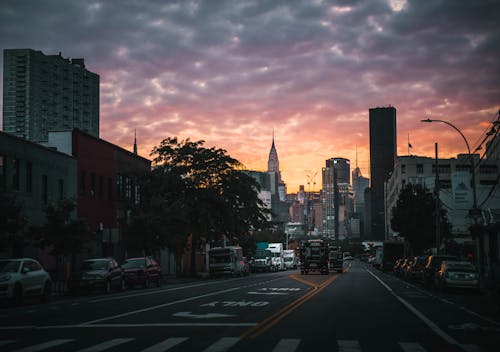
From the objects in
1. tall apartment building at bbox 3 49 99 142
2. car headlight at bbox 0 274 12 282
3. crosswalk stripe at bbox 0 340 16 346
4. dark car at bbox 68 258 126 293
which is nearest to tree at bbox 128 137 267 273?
dark car at bbox 68 258 126 293

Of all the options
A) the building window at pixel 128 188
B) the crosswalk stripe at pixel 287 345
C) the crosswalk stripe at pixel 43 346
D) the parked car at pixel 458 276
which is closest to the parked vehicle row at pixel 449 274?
the parked car at pixel 458 276

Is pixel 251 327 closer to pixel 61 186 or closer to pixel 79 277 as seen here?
pixel 79 277

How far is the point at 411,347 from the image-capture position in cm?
1217

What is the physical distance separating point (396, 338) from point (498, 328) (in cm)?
377

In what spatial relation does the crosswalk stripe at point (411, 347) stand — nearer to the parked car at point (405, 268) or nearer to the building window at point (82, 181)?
the parked car at point (405, 268)

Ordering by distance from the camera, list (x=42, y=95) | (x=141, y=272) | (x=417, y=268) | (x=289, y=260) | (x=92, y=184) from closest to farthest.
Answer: (x=141, y=272), (x=417, y=268), (x=92, y=184), (x=289, y=260), (x=42, y=95)

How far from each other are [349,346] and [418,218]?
6075 cm

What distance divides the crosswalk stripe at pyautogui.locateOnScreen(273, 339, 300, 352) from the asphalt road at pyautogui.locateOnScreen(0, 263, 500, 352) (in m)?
0.02

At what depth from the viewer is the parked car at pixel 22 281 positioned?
946 inches

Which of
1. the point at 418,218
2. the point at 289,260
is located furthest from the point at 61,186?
the point at 289,260

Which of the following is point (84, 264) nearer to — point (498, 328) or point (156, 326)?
point (156, 326)

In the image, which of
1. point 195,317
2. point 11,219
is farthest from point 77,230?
point 195,317

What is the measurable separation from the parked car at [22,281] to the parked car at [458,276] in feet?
60.9

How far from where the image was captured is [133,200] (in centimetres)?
5947
